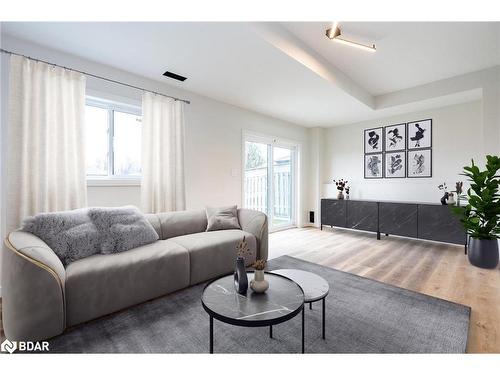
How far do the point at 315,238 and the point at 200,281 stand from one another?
267cm

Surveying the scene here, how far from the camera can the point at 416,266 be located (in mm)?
2916

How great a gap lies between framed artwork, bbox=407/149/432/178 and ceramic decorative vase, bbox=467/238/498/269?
66.9 inches

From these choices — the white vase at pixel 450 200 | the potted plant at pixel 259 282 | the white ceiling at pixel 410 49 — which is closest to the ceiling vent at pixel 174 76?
the white ceiling at pixel 410 49

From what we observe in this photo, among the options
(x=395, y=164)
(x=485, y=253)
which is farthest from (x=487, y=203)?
(x=395, y=164)

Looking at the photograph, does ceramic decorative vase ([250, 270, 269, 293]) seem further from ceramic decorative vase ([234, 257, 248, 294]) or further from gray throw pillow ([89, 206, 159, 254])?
gray throw pillow ([89, 206, 159, 254])

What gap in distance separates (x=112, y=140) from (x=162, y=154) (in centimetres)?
60

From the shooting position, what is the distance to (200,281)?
236 centimetres

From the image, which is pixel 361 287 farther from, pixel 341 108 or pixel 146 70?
pixel 146 70

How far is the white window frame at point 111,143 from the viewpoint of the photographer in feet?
9.03

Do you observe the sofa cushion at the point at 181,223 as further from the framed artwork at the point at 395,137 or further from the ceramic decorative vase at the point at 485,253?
the framed artwork at the point at 395,137

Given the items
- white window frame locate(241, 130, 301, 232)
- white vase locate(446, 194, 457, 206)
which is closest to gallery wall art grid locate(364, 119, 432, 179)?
white vase locate(446, 194, 457, 206)

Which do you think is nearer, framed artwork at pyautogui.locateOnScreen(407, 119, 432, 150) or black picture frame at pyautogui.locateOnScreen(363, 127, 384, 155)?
framed artwork at pyautogui.locateOnScreen(407, 119, 432, 150)

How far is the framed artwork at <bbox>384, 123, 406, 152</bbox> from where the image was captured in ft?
14.7
